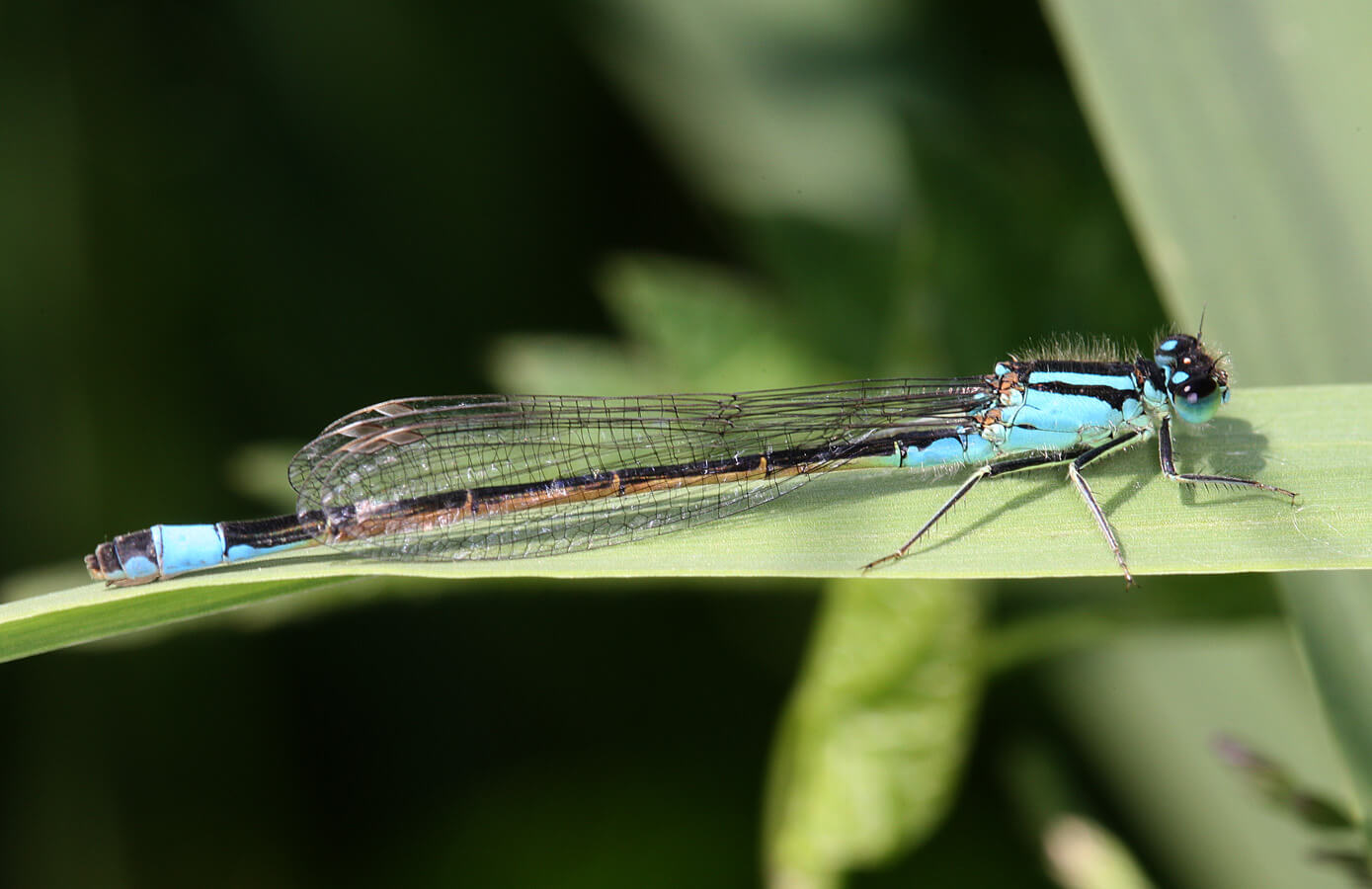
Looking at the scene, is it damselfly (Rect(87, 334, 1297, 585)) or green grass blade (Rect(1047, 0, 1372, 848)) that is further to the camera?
damselfly (Rect(87, 334, 1297, 585))

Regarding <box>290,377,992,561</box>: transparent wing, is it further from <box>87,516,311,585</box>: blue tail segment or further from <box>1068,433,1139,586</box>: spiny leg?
<box>1068,433,1139,586</box>: spiny leg

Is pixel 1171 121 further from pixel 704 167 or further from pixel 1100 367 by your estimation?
pixel 704 167

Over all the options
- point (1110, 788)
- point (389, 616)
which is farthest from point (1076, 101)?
point (389, 616)

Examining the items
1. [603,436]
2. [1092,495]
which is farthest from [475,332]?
[1092,495]

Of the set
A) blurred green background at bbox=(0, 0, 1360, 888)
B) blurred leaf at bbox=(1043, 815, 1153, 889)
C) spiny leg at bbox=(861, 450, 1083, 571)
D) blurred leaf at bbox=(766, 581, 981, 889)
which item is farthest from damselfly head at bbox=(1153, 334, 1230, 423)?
blurred leaf at bbox=(1043, 815, 1153, 889)

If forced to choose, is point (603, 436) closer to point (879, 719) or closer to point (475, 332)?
point (879, 719)

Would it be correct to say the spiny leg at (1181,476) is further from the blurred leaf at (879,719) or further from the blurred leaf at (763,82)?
the blurred leaf at (763,82)
